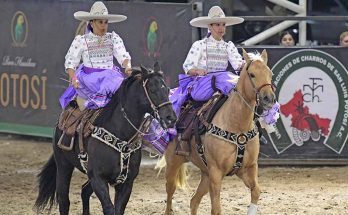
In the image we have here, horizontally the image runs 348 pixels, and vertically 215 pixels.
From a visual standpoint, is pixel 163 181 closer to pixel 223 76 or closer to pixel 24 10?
pixel 223 76

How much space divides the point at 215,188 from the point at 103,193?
1.18m

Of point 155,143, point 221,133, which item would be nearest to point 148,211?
point 155,143

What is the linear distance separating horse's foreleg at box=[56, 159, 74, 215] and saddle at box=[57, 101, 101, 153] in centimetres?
29

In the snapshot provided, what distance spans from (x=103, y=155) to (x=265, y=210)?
8.41ft

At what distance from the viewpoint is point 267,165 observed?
13.1 metres

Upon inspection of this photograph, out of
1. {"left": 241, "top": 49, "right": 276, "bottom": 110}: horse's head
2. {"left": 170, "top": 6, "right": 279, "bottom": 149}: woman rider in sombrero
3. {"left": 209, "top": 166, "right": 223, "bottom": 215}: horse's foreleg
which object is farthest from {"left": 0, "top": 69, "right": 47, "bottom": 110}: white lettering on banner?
{"left": 241, "top": 49, "right": 276, "bottom": 110}: horse's head

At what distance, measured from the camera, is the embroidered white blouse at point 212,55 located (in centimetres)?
976

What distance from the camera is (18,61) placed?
51.2ft

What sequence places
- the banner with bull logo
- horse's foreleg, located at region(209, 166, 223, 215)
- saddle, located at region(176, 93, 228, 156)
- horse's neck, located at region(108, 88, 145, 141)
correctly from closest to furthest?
horse's neck, located at region(108, 88, 145, 141), horse's foreleg, located at region(209, 166, 223, 215), saddle, located at region(176, 93, 228, 156), the banner with bull logo

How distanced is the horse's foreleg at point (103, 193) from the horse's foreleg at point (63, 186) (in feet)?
3.01

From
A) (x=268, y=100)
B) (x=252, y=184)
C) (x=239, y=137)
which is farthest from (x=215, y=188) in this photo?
(x=268, y=100)

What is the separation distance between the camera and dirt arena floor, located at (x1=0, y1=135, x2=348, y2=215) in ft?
34.1

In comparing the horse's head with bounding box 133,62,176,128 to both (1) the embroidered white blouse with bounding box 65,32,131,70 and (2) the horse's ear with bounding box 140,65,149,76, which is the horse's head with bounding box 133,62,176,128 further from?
(1) the embroidered white blouse with bounding box 65,32,131,70

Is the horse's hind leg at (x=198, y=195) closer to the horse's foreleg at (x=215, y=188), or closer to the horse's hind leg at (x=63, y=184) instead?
the horse's foreleg at (x=215, y=188)
